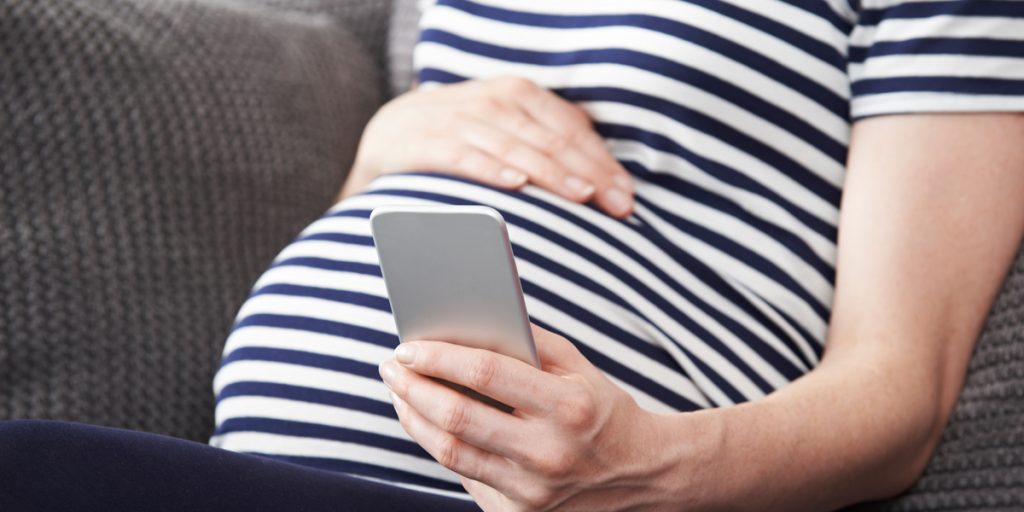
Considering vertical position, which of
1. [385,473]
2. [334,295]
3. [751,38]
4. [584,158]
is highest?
[751,38]

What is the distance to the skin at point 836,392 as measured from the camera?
53 centimetres

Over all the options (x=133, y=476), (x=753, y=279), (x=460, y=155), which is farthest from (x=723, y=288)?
(x=133, y=476)

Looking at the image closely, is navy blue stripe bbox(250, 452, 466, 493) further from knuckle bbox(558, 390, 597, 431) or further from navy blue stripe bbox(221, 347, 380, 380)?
knuckle bbox(558, 390, 597, 431)

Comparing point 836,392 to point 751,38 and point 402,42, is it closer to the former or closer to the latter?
point 751,38

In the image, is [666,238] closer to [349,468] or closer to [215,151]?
[349,468]

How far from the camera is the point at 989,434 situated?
2.30 feet

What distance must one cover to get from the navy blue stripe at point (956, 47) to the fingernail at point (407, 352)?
436mm

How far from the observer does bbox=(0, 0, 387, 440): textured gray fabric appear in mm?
792

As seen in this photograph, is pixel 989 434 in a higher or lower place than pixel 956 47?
lower

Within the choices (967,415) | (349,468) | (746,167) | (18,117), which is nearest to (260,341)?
(349,468)

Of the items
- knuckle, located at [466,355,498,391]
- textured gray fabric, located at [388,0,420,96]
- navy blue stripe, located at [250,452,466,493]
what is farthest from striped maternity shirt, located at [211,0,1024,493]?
textured gray fabric, located at [388,0,420,96]

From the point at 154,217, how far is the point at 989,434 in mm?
663

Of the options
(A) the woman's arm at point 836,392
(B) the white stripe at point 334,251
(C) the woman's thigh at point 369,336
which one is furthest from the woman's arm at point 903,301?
(B) the white stripe at point 334,251

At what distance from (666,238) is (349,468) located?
0.98ft
